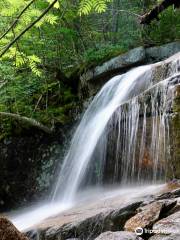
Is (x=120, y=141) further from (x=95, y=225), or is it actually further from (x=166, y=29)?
(x=166, y=29)

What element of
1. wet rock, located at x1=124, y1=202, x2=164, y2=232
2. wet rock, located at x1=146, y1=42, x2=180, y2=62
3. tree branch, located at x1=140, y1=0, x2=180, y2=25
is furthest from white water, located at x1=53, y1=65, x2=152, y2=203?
tree branch, located at x1=140, y1=0, x2=180, y2=25

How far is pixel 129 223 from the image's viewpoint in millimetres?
4355

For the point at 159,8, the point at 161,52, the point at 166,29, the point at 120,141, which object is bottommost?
the point at 120,141

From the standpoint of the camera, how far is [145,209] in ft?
15.0

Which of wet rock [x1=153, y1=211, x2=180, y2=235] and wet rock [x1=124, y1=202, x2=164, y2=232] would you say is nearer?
wet rock [x1=153, y1=211, x2=180, y2=235]

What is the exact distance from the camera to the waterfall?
7.55 meters

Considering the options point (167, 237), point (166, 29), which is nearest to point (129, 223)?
point (167, 237)

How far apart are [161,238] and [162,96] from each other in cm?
478

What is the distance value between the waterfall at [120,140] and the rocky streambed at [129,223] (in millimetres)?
1428

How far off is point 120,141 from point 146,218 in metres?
4.43

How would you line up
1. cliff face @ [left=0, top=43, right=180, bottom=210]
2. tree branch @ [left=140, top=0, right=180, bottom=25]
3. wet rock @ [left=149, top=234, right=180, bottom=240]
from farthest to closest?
cliff face @ [left=0, top=43, right=180, bottom=210] < wet rock @ [left=149, top=234, right=180, bottom=240] < tree branch @ [left=140, top=0, right=180, bottom=25]

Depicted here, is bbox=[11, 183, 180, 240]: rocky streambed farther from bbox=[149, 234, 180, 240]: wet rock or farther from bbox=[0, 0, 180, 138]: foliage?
bbox=[0, 0, 180, 138]: foliage

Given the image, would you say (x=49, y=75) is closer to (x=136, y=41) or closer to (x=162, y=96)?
(x=136, y=41)

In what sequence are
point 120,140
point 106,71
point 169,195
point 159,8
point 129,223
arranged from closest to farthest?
point 159,8 → point 129,223 → point 169,195 → point 120,140 → point 106,71
